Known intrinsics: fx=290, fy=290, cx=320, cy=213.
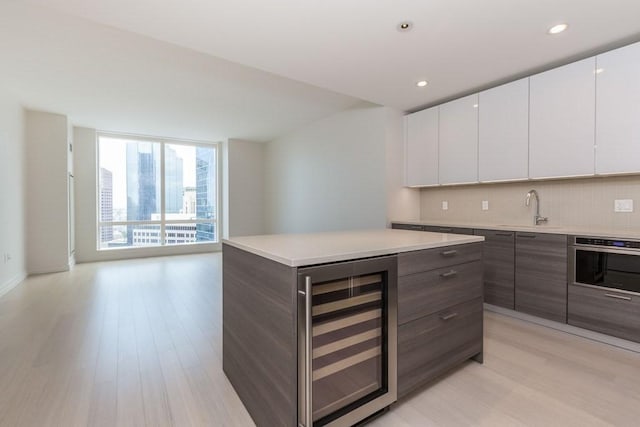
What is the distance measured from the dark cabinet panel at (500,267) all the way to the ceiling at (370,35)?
66.7 inches

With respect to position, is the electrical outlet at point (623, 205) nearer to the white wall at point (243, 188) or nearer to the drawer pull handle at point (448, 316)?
the drawer pull handle at point (448, 316)

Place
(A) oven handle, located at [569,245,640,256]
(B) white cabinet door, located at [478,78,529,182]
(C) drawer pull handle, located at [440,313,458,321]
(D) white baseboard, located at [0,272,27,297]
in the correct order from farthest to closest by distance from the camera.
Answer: (D) white baseboard, located at [0,272,27,297], (B) white cabinet door, located at [478,78,529,182], (A) oven handle, located at [569,245,640,256], (C) drawer pull handle, located at [440,313,458,321]

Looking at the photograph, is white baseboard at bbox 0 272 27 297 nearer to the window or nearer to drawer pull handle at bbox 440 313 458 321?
the window

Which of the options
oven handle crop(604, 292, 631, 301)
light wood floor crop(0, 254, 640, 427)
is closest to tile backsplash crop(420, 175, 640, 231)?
oven handle crop(604, 292, 631, 301)

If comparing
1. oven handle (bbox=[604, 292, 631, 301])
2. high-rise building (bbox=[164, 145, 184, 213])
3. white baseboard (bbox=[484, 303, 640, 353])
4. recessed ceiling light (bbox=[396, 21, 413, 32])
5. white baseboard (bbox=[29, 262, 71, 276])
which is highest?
recessed ceiling light (bbox=[396, 21, 413, 32])

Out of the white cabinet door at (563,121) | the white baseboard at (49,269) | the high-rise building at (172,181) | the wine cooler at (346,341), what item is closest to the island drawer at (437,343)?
the wine cooler at (346,341)

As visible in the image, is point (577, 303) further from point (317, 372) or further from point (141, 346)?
point (141, 346)

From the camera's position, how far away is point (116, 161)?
20.7 feet

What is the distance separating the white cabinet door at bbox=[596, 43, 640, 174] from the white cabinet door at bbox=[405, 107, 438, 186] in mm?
1615

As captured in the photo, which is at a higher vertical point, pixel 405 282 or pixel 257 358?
pixel 405 282

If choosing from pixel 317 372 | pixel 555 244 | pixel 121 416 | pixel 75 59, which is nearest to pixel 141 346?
pixel 121 416

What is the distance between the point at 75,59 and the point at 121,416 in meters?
3.45

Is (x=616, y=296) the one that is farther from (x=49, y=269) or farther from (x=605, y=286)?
(x=49, y=269)

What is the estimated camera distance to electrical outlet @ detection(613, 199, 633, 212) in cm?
259
